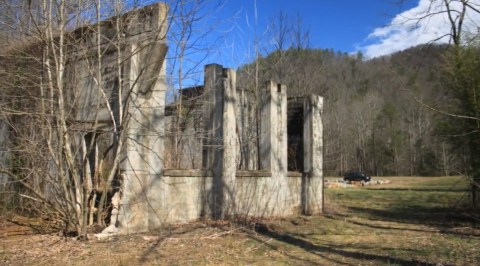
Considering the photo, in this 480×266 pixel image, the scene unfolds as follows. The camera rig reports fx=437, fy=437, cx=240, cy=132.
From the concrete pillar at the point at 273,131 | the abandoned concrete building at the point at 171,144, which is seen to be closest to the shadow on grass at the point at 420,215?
the abandoned concrete building at the point at 171,144

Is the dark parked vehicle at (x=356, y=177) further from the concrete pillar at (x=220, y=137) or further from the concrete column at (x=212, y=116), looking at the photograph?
the concrete column at (x=212, y=116)

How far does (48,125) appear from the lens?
7.44 meters

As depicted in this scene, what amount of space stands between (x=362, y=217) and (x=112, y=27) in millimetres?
8609

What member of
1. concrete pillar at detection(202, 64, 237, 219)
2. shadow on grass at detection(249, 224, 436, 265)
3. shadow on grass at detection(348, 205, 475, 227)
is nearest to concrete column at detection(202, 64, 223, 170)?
concrete pillar at detection(202, 64, 237, 219)

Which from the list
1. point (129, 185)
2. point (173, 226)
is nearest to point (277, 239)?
point (173, 226)

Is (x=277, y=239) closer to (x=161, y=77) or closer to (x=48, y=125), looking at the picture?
(x=161, y=77)

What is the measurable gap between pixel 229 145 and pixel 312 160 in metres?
3.76

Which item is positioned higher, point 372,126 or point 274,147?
point 372,126

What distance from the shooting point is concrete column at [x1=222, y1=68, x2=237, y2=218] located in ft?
32.6

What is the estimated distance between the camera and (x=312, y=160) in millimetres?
12867

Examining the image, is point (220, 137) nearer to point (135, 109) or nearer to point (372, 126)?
point (135, 109)

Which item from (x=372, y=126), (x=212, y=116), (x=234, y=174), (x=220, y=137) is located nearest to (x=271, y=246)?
(x=234, y=174)

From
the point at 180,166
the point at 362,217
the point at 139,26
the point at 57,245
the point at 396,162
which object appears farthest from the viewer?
the point at 396,162

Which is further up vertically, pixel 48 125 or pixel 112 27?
pixel 112 27
